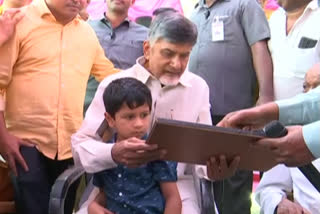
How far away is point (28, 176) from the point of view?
8.03ft

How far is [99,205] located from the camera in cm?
210

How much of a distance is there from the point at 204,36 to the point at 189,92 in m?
1.06

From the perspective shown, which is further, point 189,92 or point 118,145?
point 189,92

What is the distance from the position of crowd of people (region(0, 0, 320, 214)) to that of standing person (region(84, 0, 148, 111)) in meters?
0.46

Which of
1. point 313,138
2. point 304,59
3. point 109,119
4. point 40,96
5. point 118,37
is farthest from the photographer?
point 118,37

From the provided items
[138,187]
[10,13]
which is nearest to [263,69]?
[138,187]

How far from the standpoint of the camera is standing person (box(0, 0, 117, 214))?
2439 millimetres

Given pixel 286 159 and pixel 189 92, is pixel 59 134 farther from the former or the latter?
pixel 286 159

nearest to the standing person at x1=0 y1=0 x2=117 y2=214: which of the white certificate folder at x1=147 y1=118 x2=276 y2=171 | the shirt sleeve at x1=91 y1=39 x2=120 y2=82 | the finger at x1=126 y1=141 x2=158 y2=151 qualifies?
the shirt sleeve at x1=91 y1=39 x2=120 y2=82

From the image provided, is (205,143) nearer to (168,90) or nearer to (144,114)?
(144,114)

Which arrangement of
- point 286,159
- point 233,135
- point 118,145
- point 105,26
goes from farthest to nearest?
point 105,26 < point 118,145 < point 286,159 < point 233,135

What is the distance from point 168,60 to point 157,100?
0.18m

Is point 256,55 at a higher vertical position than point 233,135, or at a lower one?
lower

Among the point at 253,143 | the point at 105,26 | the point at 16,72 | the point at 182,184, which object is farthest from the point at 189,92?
the point at 105,26
